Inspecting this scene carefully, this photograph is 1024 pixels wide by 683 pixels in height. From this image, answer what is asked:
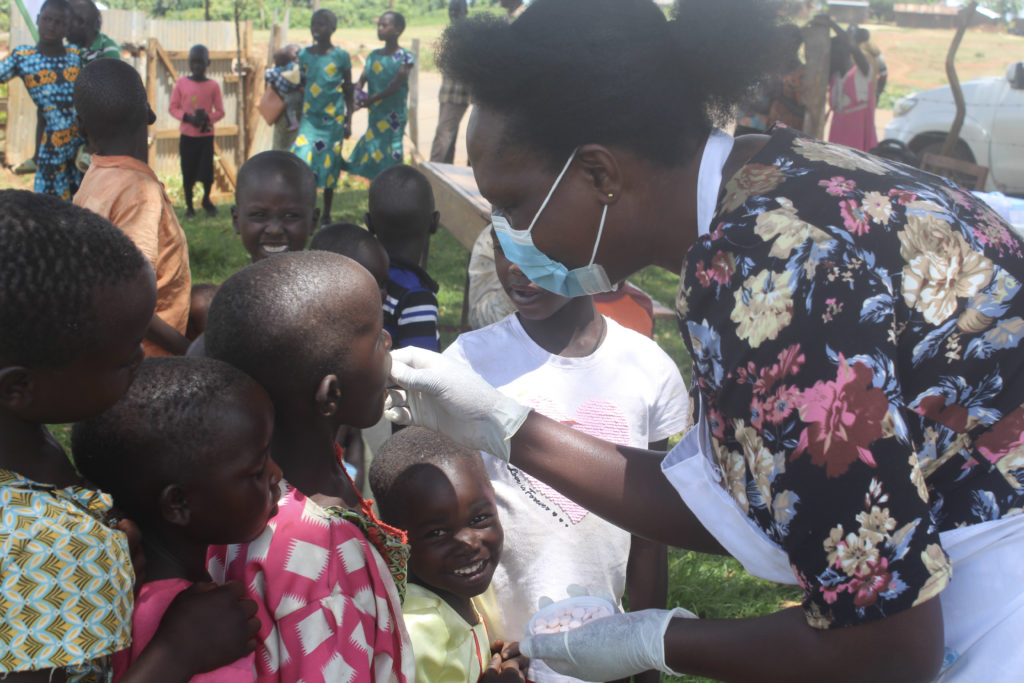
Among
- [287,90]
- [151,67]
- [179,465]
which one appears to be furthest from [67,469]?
[151,67]

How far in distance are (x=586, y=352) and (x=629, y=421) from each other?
24cm

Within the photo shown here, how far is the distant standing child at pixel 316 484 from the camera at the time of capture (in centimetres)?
150

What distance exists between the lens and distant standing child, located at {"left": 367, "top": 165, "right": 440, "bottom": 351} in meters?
3.30

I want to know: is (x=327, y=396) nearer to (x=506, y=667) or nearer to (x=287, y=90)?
(x=506, y=667)

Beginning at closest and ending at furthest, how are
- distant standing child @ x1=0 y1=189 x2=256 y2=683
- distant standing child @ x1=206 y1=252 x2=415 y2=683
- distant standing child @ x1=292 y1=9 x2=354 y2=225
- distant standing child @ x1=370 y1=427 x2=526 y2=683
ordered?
distant standing child @ x1=0 y1=189 x2=256 y2=683 < distant standing child @ x1=206 y1=252 x2=415 y2=683 < distant standing child @ x1=370 y1=427 x2=526 y2=683 < distant standing child @ x1=292 y1=9 x2=354 y2=225

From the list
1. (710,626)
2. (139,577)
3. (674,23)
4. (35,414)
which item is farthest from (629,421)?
(35,414)

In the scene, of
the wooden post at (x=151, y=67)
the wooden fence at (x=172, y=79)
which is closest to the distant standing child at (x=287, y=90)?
the wooden fence at (x=172, y=79)

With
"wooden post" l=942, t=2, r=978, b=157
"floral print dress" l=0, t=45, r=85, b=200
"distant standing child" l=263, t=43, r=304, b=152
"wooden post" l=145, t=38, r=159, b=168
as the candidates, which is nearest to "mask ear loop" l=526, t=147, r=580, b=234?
"floral print dress" l=0, t=45, r=85, b=200

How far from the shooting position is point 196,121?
891cm

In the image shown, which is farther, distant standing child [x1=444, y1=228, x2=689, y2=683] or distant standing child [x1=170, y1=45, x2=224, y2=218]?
distant standing child [x1=170, y1=45, x2=224, y2=218]

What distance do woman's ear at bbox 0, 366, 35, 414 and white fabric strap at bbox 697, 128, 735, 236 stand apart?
1.09 metres

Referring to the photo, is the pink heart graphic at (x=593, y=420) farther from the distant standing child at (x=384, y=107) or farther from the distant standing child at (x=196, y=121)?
the distant standing child at (x=196, y=121)

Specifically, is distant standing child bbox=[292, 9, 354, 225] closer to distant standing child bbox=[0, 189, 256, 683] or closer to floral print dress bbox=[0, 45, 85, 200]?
floral print dress bbox=[0, 45, 85, 200]

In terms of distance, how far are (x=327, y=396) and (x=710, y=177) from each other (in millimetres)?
841
